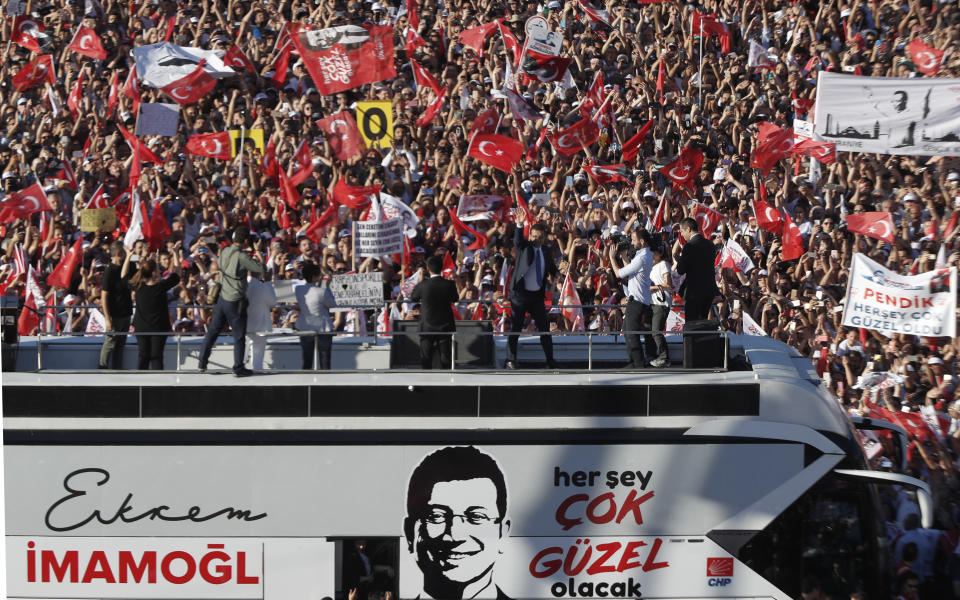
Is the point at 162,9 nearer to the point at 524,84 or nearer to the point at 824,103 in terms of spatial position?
the point at 524,84

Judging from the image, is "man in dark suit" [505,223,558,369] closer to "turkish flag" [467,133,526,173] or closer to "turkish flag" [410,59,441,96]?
"turkish flag" [467,133,526,173]

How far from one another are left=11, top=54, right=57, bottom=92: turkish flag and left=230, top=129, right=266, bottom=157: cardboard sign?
441 cm

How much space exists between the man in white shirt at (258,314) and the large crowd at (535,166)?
300 cm

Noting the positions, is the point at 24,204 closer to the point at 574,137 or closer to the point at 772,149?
the point at 574,137

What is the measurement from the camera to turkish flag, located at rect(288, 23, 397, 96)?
714 inches

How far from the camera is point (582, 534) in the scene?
8.96 metres

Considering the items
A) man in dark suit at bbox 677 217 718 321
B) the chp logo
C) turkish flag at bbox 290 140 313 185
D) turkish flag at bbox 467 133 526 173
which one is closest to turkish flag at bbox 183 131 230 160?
turkish flag at bbox 290 140 313 185

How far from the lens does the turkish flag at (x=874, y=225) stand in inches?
571

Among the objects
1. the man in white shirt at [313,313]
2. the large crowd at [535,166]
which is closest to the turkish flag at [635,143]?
the large crowd at [535,166]

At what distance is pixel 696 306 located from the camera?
33.4ft

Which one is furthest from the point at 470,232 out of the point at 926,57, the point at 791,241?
the point at 926,57

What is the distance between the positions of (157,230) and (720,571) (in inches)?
408

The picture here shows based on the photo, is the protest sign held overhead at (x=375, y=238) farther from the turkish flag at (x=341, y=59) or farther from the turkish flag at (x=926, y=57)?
the turkish flag at (x=926, y=57)

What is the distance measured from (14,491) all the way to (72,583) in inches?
32.1
